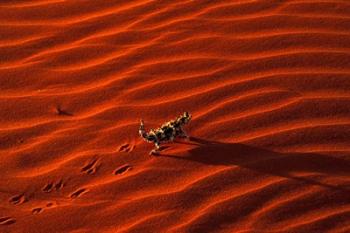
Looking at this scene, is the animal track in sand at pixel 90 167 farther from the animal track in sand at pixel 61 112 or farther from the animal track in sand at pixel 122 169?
the animal track in sand at pixel 61 112

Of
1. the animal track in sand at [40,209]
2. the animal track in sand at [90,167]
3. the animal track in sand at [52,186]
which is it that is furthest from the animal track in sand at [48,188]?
the animal track in sand at [90,167]

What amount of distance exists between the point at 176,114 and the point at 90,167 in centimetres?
79

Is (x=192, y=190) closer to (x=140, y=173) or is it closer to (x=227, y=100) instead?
(x=140, y=173)

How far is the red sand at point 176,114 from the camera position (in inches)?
150

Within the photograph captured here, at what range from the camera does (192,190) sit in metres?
3.86

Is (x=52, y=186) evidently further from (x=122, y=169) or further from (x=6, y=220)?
(x=122, y=169)

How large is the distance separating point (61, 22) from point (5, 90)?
92 cm

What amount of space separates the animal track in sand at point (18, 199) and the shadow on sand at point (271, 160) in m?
1.07

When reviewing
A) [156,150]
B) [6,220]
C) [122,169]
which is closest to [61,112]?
[122,169]

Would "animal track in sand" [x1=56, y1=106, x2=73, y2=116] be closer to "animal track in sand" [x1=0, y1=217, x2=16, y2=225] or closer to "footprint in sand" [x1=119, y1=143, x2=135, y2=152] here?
"footprint in sand" [x1=119, y1=143, x2=135, y2=152]

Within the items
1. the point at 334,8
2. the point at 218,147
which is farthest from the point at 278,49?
the point at 218,147

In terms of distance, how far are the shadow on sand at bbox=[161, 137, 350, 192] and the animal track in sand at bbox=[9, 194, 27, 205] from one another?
1068 millimetres

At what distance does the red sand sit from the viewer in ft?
12.5

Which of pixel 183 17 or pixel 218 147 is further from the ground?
pixel 183 17
